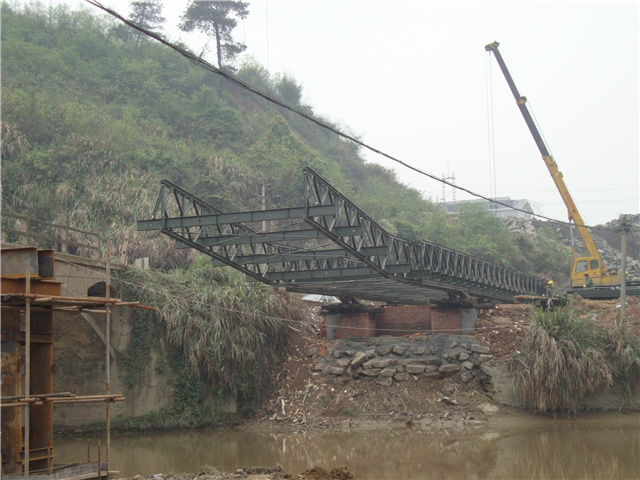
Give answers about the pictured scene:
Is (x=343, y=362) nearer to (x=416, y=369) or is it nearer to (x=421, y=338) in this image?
(x=416, y=369)

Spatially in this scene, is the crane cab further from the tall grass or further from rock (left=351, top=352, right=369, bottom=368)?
the tall grass

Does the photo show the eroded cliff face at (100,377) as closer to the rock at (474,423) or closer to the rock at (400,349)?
the rock at (400,349)

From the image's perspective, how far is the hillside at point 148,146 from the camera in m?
34.9

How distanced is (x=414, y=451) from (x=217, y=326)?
8.39 meters

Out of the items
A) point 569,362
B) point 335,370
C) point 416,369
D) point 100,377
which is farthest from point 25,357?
point 569,362

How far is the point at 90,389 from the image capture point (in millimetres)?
23578

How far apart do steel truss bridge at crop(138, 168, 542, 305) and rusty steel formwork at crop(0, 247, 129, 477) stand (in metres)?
4.66

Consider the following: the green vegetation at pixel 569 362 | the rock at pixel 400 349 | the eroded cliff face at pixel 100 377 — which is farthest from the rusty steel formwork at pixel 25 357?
the green vegetation at pixel 569 362

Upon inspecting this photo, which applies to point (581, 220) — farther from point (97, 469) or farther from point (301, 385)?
point (97, 469)

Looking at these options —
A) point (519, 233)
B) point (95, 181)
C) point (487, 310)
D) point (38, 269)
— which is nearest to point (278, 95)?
point (519, 233)

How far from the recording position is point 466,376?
24.2 metres

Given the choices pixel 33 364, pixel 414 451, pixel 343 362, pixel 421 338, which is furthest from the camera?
pixel 421 338

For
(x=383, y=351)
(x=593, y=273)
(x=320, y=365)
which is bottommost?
(x=320, y=365)

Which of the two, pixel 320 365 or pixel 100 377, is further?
pixel 320 365
